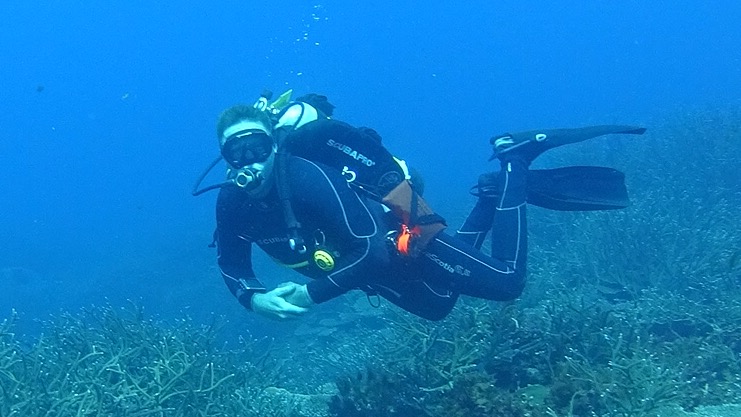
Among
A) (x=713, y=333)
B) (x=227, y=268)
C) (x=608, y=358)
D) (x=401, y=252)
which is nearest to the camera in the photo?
(x=401, y=252)

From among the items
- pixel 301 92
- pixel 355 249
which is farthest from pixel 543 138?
pixel 301 92

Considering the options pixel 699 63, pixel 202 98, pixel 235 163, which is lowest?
pixel 202 98

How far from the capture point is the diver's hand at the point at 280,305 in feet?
15.5

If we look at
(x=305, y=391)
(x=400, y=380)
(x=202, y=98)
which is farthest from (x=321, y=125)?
(x=202, y=98)

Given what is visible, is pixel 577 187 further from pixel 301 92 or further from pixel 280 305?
pixel 301 92

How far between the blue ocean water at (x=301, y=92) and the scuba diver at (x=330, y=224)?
8.18 m

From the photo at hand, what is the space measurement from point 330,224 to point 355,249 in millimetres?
279

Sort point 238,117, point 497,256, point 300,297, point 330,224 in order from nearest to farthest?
point 330,224 → point 300,297 → point 238,117 → point 497,256

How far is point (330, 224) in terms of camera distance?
4.61 metres

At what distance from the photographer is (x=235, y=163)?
4703 mm

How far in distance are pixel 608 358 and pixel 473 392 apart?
5.49 feet

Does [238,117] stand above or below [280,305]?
above

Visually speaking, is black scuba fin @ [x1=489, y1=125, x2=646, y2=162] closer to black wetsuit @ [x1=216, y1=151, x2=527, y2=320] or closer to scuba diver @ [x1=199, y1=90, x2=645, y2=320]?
black wetsuit @ [x1=216, y1=151, x2=527, y2=320]

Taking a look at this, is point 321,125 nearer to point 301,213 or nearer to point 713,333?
point 301,213
